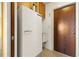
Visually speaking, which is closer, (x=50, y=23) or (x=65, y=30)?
(x=65, y=30)

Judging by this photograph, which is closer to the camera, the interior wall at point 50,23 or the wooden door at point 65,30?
the wooden door at point 65,30

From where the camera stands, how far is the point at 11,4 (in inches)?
72.9

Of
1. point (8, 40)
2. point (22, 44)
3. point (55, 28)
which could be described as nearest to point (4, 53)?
point (8, 40)

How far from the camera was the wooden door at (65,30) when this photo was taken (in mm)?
3205

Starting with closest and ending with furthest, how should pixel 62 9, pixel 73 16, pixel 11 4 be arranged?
1. pixel 11 4
2. pixel 73 16
3. pixel 62 9

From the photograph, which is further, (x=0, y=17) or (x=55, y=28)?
(x=55, y=28)

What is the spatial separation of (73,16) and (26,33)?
170 cm

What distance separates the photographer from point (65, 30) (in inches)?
138

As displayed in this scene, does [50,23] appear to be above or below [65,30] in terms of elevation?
above

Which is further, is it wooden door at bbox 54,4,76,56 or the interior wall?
the interior wall

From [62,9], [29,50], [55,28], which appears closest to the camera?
[29,50]

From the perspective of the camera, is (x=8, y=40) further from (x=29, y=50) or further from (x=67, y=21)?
(x=67, y=21)

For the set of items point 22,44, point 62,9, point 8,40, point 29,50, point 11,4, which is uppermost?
point 62,9

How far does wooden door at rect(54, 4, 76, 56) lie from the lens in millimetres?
3205
